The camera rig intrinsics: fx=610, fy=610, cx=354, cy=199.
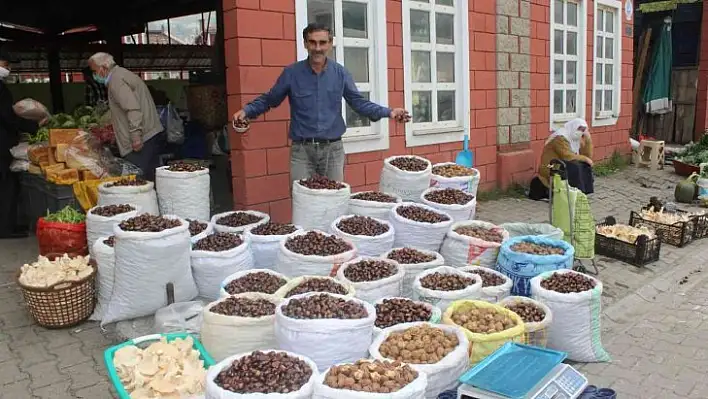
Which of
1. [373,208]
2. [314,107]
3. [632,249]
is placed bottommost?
[632,249]

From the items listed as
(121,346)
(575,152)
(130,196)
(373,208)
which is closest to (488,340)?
(121,346)

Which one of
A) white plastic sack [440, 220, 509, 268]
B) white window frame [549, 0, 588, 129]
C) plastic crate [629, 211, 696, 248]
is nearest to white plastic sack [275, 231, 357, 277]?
white plastic sack [440, 220, 509, 268]

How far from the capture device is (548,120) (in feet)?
33.5

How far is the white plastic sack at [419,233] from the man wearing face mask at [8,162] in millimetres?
4399

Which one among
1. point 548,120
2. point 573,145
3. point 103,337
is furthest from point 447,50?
point 103,337

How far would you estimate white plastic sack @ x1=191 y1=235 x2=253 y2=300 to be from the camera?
14.2ft

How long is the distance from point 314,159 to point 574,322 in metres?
2.69

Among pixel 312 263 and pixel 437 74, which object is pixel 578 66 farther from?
pixel 312 263

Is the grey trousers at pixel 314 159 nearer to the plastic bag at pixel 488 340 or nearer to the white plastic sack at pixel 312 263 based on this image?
the white plastic sack at pixel 312 263

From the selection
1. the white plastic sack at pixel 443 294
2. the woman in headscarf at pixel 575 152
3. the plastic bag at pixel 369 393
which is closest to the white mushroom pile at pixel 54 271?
the white plastic sack at pixel 443 294

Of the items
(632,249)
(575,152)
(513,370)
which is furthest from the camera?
(575,152)

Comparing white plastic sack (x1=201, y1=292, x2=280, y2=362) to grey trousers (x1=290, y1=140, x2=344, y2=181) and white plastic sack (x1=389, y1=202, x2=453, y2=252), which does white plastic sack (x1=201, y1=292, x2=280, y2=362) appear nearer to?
white plastic sack (x1=389, y1=202, x2=453, y2=252)

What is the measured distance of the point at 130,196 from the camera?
5168 mm

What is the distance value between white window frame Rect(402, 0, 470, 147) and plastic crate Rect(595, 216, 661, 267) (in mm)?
2470
